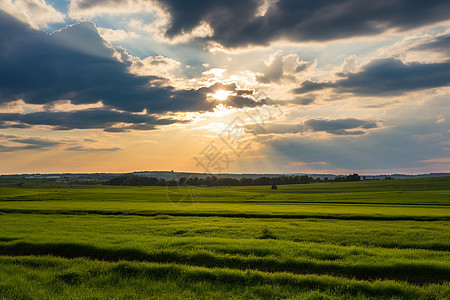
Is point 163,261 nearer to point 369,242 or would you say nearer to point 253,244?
point 253,244

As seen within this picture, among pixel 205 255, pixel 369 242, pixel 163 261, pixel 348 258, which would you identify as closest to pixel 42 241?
pixel 163 261

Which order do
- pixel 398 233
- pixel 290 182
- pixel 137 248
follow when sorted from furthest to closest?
pixel 290 182, pixel 398 233, pixel 137 248

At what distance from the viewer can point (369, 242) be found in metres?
16.2

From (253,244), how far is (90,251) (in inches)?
328

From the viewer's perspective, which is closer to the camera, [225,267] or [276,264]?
[225,267]

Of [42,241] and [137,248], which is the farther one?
[42,241]

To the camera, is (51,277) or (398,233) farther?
(398,233)

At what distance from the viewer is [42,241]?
15758mm

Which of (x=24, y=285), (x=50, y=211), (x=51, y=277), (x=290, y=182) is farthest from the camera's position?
(x=290, y=182)

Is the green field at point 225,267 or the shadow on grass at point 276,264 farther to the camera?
the shadow on grass at point 276,264

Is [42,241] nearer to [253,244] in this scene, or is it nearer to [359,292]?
[253,244]

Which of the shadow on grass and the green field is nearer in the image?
the green field

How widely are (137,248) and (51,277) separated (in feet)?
13.2

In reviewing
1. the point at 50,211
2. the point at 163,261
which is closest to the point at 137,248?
the point at 163,261
